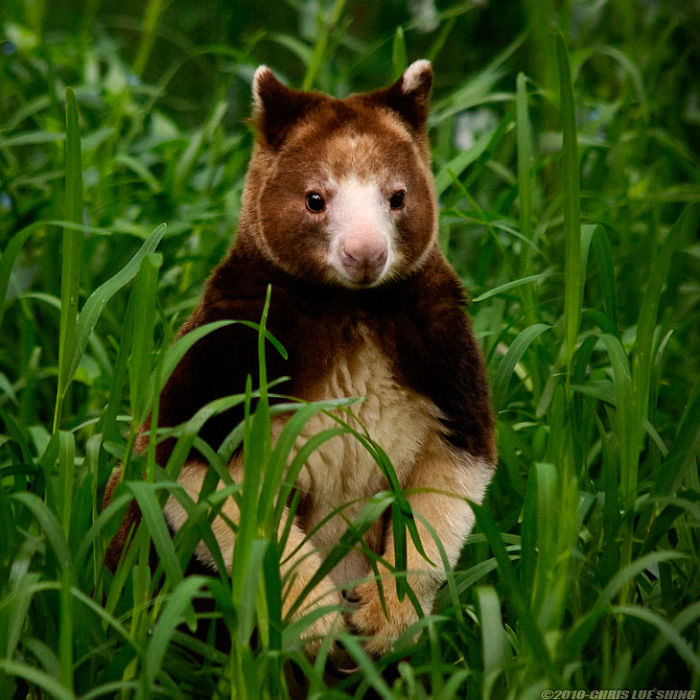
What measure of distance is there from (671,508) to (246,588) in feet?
3.64

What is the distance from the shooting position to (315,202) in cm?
299

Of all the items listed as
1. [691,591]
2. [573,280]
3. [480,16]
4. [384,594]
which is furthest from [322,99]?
[480,16]

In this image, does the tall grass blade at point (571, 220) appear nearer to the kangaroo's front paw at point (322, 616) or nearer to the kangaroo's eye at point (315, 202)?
the kangaroo's eye at point (315, 202)

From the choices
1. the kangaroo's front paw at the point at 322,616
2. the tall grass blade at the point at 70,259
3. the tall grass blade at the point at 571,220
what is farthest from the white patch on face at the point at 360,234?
the kangaroo's front paw at the point at 322,616

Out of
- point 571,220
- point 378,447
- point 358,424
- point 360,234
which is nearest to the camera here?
point 571,220

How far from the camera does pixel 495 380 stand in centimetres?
342

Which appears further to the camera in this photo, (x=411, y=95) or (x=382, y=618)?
(x=411, y=95)

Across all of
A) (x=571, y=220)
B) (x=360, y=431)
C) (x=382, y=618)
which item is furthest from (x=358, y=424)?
(x=571, y=220)

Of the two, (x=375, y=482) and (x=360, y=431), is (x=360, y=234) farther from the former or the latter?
(x=375, y=482)

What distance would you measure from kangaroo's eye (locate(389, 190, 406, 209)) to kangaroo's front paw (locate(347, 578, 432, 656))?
0.99 m

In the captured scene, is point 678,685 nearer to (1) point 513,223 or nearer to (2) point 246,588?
(2) point 246,588

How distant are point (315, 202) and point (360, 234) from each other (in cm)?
23

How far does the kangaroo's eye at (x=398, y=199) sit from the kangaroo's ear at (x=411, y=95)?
1.01ft

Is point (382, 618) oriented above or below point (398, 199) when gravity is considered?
below
